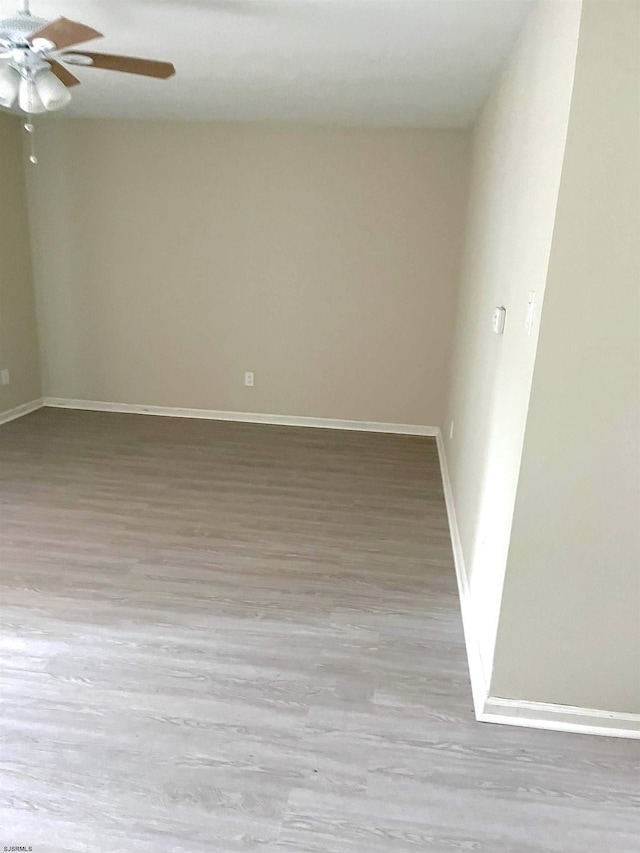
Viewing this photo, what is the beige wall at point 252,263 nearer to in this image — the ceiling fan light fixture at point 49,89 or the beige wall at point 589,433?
the ceiling fan light fixture at point 49,89

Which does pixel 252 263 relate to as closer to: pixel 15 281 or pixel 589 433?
pixel 15 281

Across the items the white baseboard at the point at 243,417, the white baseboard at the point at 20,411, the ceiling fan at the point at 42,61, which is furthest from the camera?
the white baseboard at the point at 243,417

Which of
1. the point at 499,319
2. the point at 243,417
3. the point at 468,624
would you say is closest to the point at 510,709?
the point at 468,624

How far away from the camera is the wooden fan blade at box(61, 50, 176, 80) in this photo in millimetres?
2297

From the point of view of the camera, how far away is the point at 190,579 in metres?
2.83

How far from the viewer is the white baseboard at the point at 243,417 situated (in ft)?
16.9

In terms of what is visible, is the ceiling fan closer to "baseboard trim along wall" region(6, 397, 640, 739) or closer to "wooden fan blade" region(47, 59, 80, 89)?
"wooden fan blade" region(47, 59, 80, 89)

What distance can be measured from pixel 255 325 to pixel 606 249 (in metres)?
3.66

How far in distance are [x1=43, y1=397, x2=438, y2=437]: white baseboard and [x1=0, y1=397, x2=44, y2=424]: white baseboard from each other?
0.30 feet

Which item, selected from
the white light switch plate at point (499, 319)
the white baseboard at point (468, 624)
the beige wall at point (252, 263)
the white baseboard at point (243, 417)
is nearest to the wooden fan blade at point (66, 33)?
the white light switch plate at point (499, 319)

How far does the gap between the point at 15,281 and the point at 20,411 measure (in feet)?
3.42

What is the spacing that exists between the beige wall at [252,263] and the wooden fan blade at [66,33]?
282cm

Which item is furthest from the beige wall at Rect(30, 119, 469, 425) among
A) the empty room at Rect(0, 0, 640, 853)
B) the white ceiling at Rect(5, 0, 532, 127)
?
the white ceiling at Rect(5, 0, 532, 127)

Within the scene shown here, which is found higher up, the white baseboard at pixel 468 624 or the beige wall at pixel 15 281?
the beige wall at pixel 15 281
